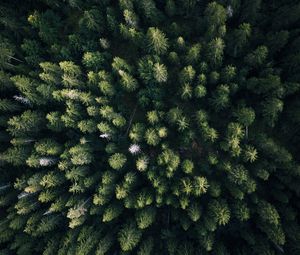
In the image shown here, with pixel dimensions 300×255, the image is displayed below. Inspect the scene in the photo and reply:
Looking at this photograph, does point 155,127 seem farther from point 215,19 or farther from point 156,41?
point 215,19

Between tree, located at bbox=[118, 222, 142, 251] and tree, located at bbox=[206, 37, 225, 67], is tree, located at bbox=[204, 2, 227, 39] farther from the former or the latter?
tree, located at bbox=[118, 222, 142, 251]

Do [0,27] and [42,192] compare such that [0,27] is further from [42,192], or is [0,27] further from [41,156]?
[42,192]

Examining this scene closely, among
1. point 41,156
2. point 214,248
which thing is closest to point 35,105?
point 41,156

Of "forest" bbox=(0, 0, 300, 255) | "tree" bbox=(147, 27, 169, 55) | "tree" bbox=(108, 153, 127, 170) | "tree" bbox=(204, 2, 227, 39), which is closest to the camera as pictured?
"tree" bbox=(204, 2, 227, 39)

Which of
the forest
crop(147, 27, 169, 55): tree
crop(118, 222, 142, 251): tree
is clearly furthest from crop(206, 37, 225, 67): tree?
crop(118, 222, 142, 251): tree

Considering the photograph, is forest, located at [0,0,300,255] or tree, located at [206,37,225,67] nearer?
tree, located at [206,37,225,67]

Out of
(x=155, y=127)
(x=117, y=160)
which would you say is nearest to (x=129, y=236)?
(x=117, y=160)

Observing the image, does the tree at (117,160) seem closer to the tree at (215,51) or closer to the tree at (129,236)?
the tree at (129,236)

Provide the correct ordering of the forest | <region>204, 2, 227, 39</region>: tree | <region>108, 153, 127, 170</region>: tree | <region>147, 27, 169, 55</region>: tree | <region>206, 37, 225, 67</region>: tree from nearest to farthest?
<region>206, 37, 225, 67</region>: tree < <region>204, 2, 227, 39</region>: tree < the forest < <region>147, 27, 169, 55</region>: tree < <region>108, 153, 127, 170</region>: tree

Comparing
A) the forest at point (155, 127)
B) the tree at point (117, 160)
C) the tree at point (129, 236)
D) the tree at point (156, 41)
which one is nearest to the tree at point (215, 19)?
the forest at point (155, 127)
